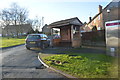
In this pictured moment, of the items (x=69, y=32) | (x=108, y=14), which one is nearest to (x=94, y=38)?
(x=108, y=14)

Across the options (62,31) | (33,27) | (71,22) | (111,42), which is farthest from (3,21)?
(111,42)

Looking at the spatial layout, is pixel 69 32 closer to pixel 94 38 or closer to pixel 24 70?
pixel 94 38

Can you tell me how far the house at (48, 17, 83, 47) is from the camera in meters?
11.2

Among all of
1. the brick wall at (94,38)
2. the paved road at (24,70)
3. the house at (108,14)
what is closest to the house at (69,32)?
the brick wall at (94,38)

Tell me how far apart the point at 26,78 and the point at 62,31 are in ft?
32.2

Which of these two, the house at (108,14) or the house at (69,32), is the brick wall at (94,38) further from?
the house at (69,32)

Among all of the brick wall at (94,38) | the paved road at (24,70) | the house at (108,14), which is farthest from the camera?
the brick wall at (94,38)

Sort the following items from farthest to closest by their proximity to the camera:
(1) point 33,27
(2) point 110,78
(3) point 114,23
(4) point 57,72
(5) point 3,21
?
(1) point 33,27
(5) point 3,21
(3) point 114,23
(4) point 57,72
(2) point 110,78

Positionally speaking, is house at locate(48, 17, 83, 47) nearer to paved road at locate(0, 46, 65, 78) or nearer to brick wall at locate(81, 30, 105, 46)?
brick wall at locate(81, 30, 105, 46)

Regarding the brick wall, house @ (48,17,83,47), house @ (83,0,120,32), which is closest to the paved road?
house @ (48,17,83,47)

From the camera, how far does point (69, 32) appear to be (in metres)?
A: 12.6

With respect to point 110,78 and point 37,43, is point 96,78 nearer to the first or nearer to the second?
point 110,78

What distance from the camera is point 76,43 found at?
1184cm

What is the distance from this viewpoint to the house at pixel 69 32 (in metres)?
11.2
